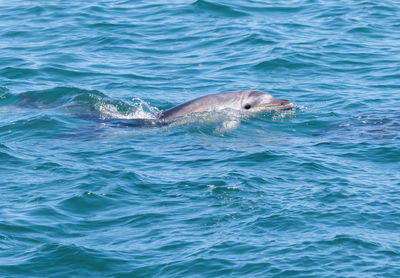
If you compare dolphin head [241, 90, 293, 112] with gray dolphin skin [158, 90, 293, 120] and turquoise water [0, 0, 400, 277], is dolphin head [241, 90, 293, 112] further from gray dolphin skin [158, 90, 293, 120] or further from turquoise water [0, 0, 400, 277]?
turquoise water [0, 0, 400, 277]

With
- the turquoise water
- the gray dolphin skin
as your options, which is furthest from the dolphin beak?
the turquoise water

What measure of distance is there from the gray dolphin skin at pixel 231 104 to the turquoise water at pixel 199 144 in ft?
0.77

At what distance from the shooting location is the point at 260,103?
666 inches

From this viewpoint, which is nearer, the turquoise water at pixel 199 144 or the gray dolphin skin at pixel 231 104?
the turquoise water at pixel 199 144

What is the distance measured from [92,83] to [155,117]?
13.1 feet

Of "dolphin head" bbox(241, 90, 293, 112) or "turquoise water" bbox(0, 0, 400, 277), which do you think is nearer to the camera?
"turquoise water" bbox(0, 0, 400, 277)

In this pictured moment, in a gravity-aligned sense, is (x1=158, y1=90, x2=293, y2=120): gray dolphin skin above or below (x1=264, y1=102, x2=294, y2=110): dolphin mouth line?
above

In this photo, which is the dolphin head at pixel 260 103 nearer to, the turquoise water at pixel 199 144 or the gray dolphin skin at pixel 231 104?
the gray dolphin skin at pixel 231 104

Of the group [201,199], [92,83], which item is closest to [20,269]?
[201,199]

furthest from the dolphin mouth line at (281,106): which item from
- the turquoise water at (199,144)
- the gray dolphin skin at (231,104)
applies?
the turquoise water at (199,144)

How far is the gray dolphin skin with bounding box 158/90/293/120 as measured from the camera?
16484mm

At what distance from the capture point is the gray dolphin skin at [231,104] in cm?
1648

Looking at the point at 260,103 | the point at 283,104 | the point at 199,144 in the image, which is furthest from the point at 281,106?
the point at 199,144

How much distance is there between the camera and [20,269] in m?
9.71
